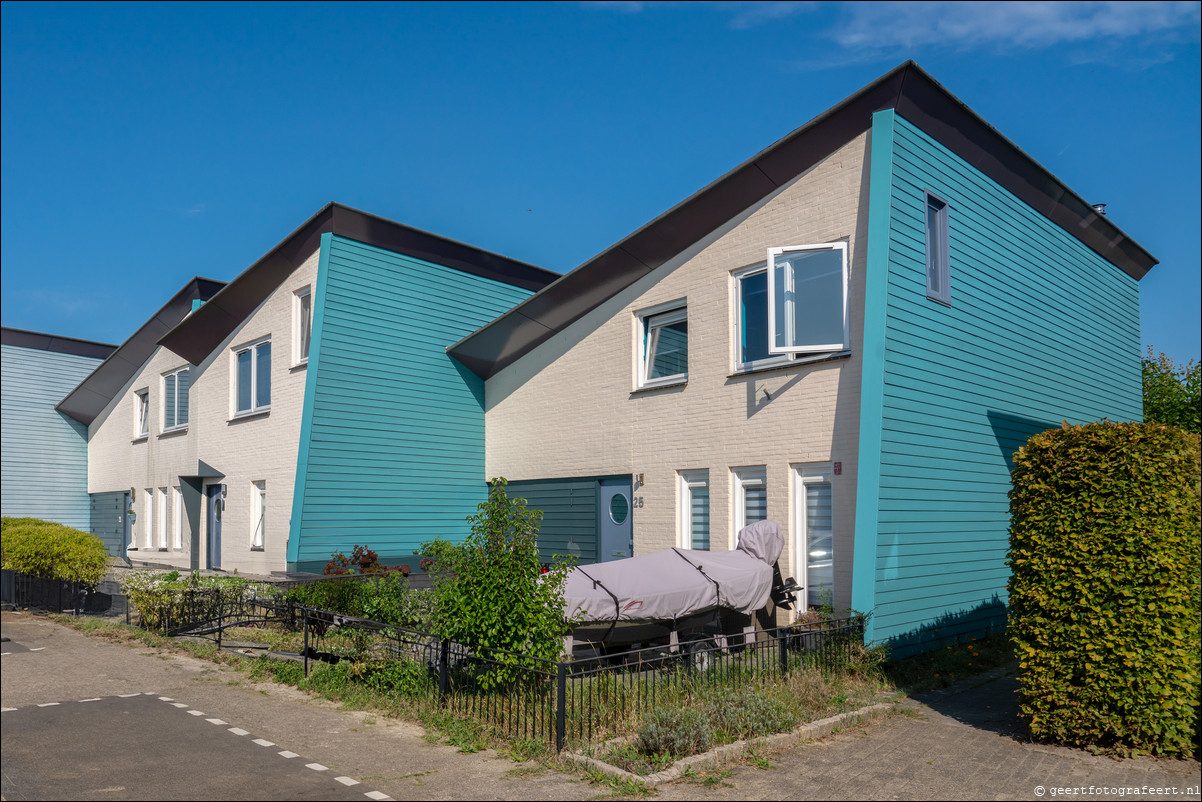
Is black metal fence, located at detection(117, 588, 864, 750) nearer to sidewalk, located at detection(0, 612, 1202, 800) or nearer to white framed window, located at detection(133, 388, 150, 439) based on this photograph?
sidewalk, located at detection(0, 612, 1202, 800)

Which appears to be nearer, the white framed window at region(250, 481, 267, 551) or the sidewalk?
the sidewalk

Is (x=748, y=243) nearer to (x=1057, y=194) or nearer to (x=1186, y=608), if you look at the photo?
(x=1057, y=194)

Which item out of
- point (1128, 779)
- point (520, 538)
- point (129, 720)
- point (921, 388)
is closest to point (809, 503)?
point (921, 388)

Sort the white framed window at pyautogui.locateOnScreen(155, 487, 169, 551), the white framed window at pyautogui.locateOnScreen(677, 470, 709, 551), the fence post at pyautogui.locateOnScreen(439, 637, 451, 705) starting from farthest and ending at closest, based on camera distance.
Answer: the white framed window at pyautogui.locateOnScreen(155, 487, 169, 551), the white framed window at pyautogui.locateOnScreen(677, 470, 709, 551), the fence post at pyautogui.locateOnScreen(439, 637, 451, 705)

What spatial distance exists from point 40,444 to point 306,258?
18060 mm

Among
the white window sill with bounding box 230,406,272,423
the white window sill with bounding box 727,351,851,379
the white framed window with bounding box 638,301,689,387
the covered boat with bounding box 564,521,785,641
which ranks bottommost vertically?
the covered boat with bounding box 564,521,785,641

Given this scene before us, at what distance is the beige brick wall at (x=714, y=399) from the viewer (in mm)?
12047

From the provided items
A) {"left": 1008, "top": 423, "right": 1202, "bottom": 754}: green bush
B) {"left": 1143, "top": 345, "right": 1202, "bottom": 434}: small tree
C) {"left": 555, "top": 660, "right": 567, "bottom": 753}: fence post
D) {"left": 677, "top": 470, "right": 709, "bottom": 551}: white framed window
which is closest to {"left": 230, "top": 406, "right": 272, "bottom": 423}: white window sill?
{"left": 677, "top": 470, "right": 709, "bottom": 551}: white framed window

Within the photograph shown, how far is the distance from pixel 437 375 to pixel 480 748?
39.1 ft

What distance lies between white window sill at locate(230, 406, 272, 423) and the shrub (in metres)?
14.2

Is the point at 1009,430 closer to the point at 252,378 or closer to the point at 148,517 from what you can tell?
the point at 252,378

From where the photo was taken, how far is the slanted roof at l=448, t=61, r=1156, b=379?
1198cm

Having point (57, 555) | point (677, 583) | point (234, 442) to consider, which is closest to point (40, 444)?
point (234, 442)

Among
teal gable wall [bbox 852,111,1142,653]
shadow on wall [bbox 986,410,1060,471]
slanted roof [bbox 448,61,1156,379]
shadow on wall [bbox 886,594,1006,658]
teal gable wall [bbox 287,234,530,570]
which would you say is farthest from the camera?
teal gable wall [bbox 287,234,530,570]
